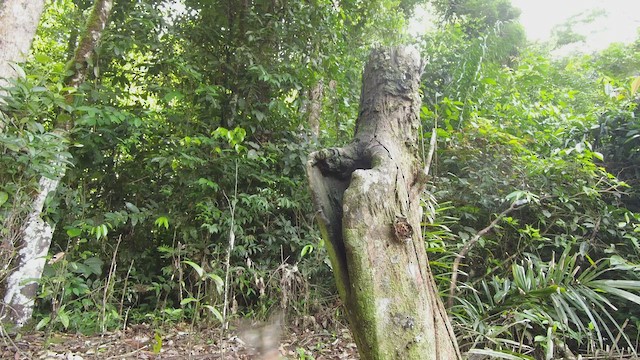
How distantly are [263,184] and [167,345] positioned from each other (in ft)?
5.19

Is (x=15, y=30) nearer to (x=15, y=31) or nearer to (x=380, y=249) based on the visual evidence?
(x=15, y=31)

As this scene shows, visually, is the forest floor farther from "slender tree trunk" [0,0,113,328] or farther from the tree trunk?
the tree trunk

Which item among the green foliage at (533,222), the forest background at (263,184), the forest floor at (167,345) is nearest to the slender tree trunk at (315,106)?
the forest background at (263,184)

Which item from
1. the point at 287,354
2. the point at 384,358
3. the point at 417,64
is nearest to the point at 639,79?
the point at 417,64

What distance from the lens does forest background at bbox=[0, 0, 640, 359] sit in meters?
2.62

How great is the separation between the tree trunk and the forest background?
1121 mm

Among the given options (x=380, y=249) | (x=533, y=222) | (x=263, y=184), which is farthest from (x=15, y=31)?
(x=533, y=222)

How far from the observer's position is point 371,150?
1679 mm

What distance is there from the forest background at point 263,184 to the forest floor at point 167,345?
5.2 inches

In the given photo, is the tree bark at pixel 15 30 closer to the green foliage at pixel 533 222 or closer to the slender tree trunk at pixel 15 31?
the slender tree trunk at pixel 15 31

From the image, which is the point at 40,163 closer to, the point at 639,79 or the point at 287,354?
the point at 287,354

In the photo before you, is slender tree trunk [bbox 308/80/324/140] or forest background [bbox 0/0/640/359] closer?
forest background [bbox 0/0/640/359]

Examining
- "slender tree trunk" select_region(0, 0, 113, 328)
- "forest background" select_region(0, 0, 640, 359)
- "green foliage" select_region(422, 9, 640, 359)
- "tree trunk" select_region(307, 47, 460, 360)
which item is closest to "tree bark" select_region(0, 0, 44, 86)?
"forest background" select_region(0, 0, 640, 359)

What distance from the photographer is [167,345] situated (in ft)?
9.09
